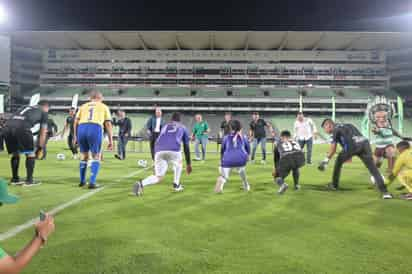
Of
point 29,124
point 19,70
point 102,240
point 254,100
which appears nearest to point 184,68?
point 254,100

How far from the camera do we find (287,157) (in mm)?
6535

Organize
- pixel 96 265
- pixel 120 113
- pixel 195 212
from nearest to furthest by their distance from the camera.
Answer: pixel 96 265 → pixel 195 212 → pixel 120 113

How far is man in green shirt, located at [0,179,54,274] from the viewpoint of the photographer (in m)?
1.38

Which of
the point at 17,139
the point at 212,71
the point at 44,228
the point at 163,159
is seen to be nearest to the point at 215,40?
the point at 212,71

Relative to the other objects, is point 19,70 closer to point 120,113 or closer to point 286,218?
point 120,113

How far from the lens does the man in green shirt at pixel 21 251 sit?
138 centimetres

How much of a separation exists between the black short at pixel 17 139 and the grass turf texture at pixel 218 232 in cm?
96

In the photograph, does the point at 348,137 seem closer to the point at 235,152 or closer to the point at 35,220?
the point at 235,152

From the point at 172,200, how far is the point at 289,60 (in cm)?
5437

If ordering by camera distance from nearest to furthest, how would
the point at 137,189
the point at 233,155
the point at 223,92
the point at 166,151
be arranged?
the point at 137,189
the point at 166,151
the point at 233,155
the point at 223,92

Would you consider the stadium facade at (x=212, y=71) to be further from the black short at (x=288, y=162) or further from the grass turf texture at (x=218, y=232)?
the grass turf texture at (x=218, y=232)

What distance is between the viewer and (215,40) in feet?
163

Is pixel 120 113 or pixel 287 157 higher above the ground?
pixel 120 113

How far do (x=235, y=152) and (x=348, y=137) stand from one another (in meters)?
2.52
